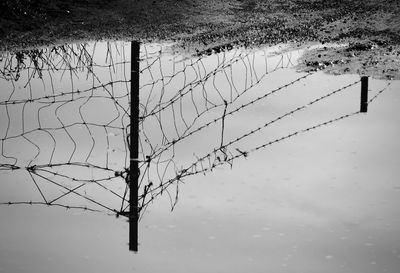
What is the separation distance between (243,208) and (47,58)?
417 centimetres

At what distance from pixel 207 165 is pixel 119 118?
4.21ft

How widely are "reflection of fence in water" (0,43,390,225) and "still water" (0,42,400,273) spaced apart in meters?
0.02

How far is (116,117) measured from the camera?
6.59 metres

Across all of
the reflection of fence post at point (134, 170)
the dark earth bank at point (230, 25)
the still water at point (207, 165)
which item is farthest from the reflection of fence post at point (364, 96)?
the reflection of fence post at point (134, 170)

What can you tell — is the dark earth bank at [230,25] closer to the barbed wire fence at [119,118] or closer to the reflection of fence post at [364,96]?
the barbed wire fence at [119,118]

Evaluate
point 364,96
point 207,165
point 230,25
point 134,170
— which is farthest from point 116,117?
point 230,25

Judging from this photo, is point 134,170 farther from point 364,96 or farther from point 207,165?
point 364,96

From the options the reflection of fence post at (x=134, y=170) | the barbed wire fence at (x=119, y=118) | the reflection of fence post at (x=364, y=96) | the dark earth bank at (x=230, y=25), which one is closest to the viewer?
the reflection of fence post at (x=134, y=170)

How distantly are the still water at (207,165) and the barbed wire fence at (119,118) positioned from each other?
0.06ft

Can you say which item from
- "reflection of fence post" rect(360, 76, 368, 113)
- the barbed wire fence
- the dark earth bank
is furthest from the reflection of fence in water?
the dark earth bank

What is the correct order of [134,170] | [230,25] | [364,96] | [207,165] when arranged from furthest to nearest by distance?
[230,25]
[364,96]
[207,165]
[134,170]

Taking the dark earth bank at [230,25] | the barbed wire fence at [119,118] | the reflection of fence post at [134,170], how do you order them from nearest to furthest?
the reflection of fence post at [134,170]
the barbed wire fence at [119,118]
the dark earth bank at [230,25]

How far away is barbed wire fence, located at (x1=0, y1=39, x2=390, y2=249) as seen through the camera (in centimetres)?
534

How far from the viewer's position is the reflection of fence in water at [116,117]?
5.38 m
